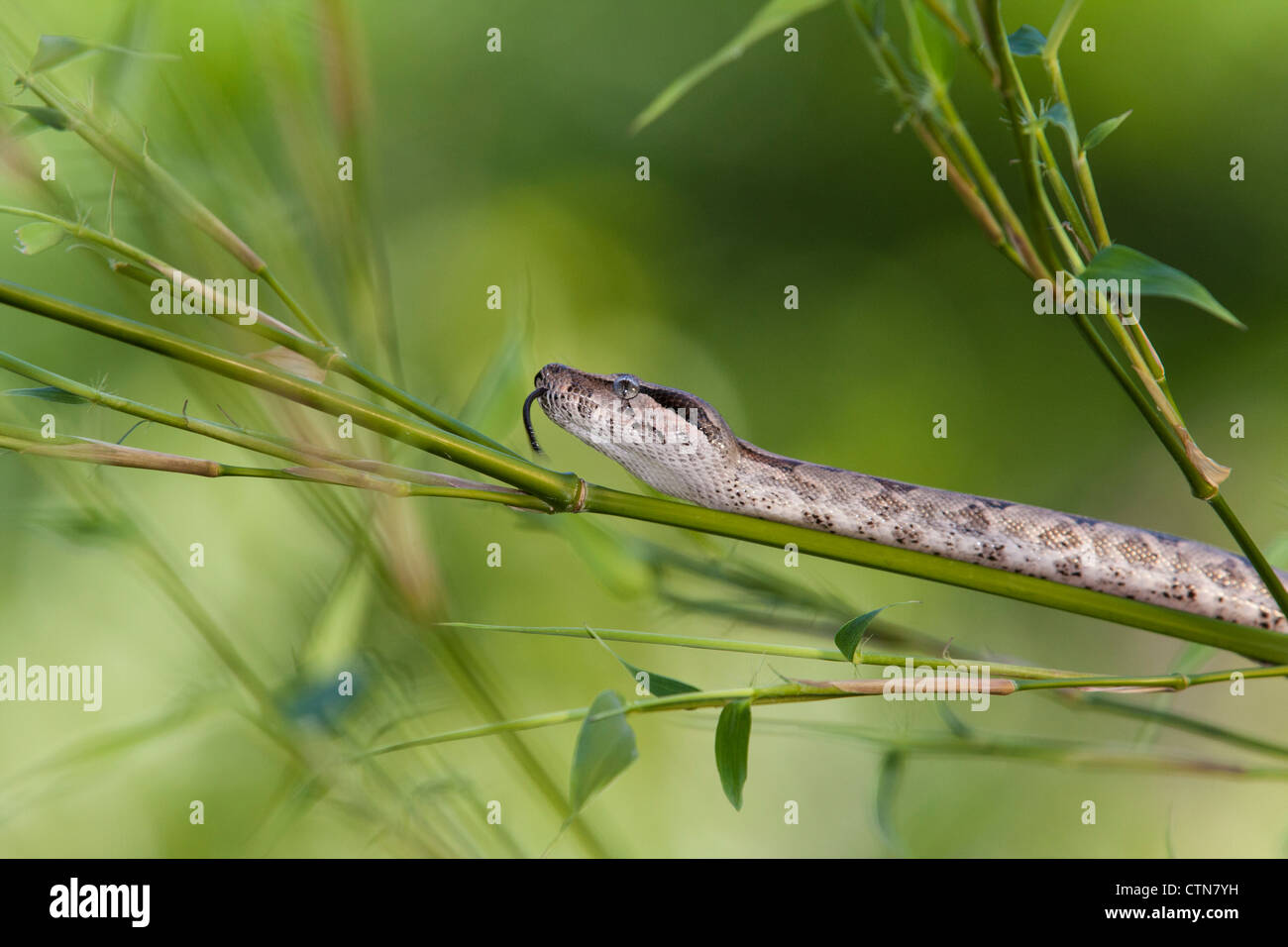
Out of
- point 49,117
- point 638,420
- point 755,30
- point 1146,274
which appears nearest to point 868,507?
point 638,420

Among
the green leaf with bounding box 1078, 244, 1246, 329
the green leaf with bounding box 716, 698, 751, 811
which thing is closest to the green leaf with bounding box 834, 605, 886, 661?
the green leaf with bounding box 716, 698, 751, 811

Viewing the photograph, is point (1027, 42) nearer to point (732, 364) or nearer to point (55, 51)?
point (55, 51)

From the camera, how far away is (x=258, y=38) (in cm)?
110

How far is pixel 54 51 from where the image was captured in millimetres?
750

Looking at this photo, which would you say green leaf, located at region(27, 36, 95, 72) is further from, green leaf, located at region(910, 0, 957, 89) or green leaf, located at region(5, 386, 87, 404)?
green leaf, located at region(910, 0, 957, 89)

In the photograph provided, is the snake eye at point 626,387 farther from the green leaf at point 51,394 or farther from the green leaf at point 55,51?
the green leaf at point 55,51

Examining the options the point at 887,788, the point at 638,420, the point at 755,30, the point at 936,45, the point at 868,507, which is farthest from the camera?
the point at 868,507

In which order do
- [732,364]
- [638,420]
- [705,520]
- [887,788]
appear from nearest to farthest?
[705,520] < [887,788] < [638,420] < [732,364]

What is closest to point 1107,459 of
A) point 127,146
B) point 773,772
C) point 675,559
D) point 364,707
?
point 773,772

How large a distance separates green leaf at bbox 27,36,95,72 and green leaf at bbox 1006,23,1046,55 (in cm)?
72

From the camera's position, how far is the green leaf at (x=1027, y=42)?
2.73ft

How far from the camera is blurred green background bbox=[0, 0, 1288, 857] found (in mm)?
2408

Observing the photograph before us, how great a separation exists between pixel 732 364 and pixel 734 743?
3948 millimetres
